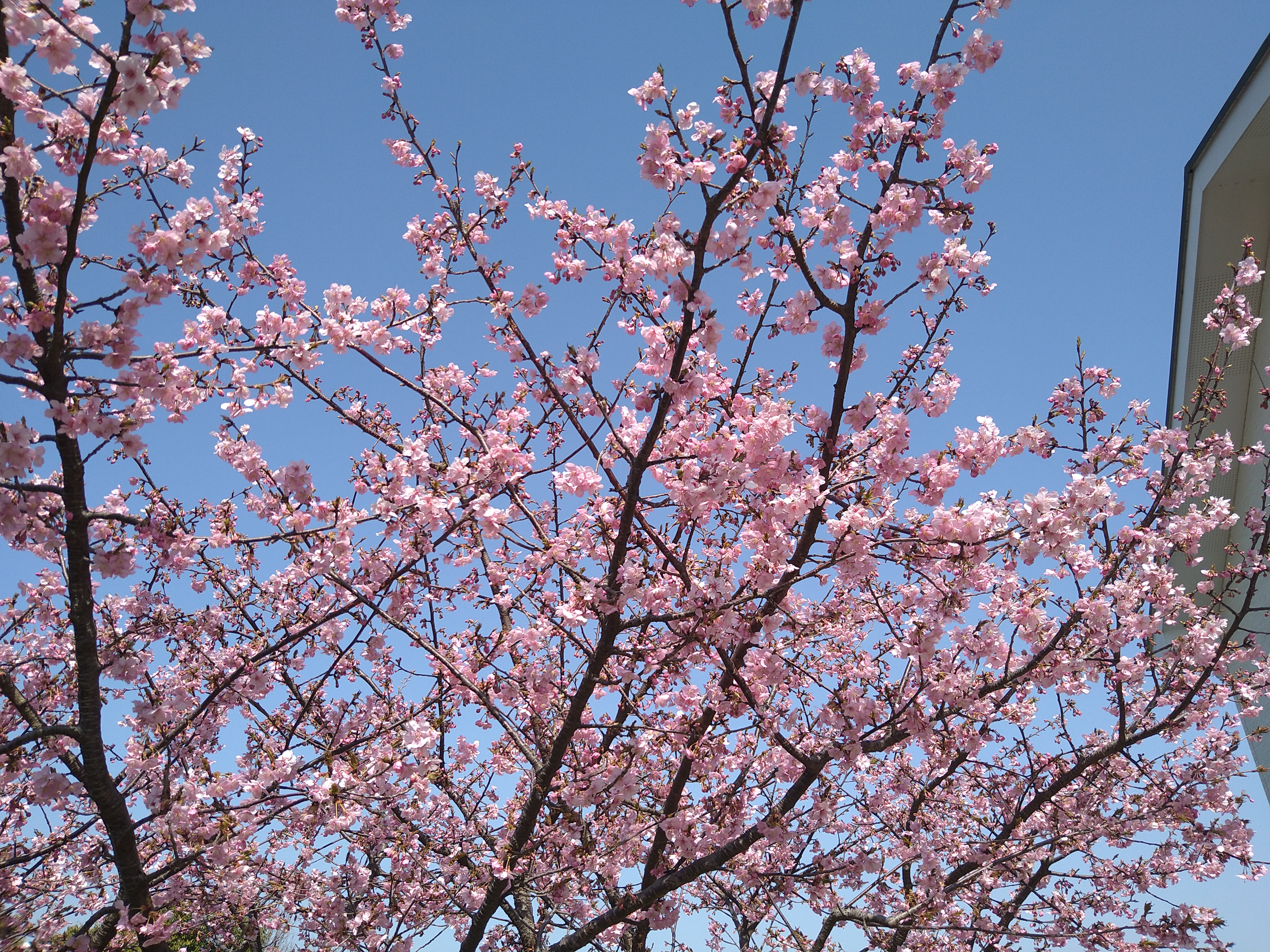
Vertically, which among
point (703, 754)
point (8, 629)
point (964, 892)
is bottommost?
point (964, 892)

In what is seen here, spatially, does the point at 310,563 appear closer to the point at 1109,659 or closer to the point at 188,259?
the point at 188,259

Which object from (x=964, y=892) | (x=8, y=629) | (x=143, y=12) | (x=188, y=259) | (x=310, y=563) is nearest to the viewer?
(x=143, y=12)

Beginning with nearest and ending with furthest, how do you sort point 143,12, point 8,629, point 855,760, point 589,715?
point 143,12 → point 855,760 → point 589,715 → point 8,629

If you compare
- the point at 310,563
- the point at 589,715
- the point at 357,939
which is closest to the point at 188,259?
the point at 310,563

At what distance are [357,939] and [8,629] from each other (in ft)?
12.5

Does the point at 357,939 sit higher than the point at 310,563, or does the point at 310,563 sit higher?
the point at 310,563

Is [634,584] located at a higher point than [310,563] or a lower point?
lower

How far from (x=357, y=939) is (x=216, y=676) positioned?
2767 mm

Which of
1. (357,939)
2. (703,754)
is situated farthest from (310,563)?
(357,939)

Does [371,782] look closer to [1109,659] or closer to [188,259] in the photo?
[188,259]

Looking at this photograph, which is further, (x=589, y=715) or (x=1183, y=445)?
(x=1183, y=445)

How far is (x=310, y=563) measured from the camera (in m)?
4.57

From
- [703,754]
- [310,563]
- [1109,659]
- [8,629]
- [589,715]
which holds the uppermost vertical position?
[8,629]

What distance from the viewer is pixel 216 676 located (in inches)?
205
